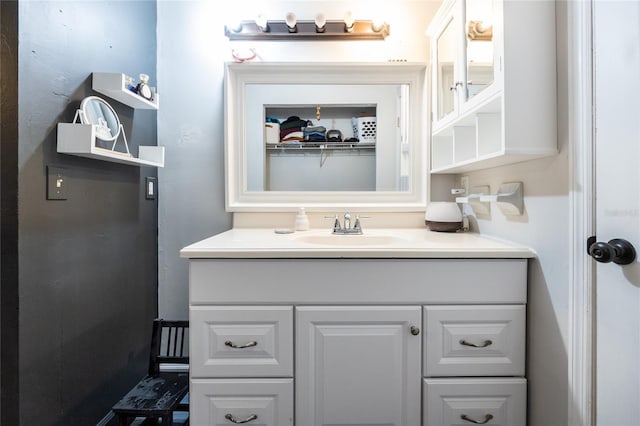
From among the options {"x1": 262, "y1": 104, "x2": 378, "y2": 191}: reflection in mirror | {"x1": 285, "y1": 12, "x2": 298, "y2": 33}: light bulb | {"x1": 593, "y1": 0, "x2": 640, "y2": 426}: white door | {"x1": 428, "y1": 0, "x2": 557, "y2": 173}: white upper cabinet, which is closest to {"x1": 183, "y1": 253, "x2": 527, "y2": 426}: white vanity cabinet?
{"x1": 593, "y1": 0, "x2": 640, "y2": 426}: white door

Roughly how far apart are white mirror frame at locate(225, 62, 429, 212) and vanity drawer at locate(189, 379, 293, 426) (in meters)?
0.83

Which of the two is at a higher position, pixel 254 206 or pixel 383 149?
pixel 383 149

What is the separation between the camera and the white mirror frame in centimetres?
164

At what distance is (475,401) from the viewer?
1.04 metres

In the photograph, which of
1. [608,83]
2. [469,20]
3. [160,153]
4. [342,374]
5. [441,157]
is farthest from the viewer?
[441,157]

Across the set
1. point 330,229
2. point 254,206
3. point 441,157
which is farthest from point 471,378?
point 254,206

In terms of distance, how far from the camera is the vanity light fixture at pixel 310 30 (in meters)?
1.60

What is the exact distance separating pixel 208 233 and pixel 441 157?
1.24 meters

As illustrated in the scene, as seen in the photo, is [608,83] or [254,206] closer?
[608,83]

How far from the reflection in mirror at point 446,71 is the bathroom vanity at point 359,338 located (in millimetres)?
689

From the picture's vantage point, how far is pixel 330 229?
165 cm

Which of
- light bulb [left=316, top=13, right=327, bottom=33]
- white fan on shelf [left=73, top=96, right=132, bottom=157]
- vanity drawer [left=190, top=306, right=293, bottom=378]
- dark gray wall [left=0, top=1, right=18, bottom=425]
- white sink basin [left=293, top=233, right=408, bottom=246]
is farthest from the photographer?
light bulb [left=316, top=13, right=327, bottom=33]

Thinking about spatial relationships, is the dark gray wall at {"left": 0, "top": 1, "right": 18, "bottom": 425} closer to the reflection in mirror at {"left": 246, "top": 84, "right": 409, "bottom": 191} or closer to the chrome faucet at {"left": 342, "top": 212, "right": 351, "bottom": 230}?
the reflection in mirror at {"left": 246, "top": 84, "right": 409, "bottom": 191}

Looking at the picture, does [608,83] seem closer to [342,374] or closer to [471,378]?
[471,378]
